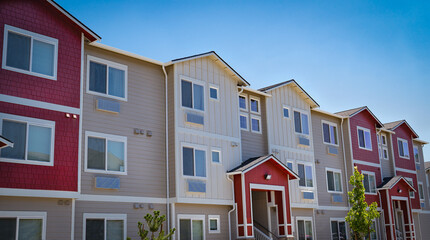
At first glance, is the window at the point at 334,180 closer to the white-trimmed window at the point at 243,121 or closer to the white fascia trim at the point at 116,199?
the white-trimmed window at the point at 243,121

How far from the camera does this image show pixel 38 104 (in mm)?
17812

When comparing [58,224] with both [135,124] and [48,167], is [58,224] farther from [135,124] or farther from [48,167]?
[135,124]

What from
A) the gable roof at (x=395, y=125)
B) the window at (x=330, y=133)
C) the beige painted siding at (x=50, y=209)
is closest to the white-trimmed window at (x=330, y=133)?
the window at (x=330, y=133)

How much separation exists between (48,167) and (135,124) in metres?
5.09

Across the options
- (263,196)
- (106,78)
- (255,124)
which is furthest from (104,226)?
(255,124)

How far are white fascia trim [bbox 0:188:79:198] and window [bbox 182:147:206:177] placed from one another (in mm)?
6039

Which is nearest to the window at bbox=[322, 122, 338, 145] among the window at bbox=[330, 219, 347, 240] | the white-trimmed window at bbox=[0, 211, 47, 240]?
the window at bbox=[330, 219, 347, 240]

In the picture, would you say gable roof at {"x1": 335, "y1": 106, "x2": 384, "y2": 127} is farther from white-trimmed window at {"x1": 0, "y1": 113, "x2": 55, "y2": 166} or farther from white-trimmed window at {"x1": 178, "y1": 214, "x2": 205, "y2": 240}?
white-trimmed window at {"x1": 0, "y1": 113, "x2": 55, "y2": 166}

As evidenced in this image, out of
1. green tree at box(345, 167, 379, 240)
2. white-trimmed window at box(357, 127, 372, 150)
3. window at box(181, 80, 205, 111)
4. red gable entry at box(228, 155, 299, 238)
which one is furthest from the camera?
white-trimmed window at box(357, 127, 372, 150)

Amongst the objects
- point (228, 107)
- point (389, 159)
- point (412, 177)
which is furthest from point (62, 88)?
point (412, 177)

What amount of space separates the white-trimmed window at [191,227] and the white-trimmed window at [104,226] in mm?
3004

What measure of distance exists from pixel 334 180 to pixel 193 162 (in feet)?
45.5

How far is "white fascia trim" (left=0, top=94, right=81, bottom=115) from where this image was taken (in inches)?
672

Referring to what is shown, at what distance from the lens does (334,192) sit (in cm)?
3247
